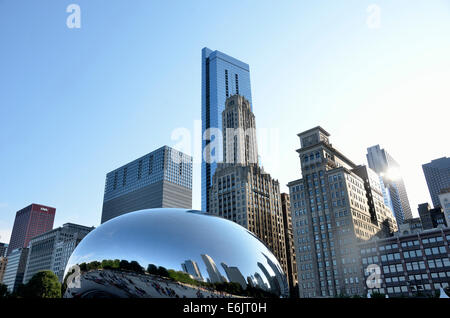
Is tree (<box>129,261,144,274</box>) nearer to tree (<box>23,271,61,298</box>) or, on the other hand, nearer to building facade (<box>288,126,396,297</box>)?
tree (<box>23,271,61,298</box>)

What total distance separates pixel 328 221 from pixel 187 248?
91466 millimetres

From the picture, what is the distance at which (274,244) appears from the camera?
118 meters

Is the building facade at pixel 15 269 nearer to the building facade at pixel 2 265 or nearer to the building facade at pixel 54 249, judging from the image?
the building facade at pixel 2 265

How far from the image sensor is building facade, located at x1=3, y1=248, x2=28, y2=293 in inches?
6850

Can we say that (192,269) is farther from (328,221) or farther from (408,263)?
(328,221)

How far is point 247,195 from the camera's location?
116 metres

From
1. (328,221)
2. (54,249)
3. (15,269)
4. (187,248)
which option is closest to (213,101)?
(54,249)

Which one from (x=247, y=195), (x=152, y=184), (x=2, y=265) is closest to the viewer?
(x=247, y=195)

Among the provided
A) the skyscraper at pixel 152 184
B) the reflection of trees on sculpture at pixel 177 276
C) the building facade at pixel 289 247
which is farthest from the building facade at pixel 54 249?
the reflection of trees on sculpture at pixel 177 276

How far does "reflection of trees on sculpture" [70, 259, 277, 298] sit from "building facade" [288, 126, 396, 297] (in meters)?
83.9

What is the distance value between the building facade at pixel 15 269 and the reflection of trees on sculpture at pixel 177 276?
202 metres

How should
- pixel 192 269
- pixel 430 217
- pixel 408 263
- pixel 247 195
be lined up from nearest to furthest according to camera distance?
pixel 192 269, pixel 408 263, pixel 247 195, pixel 430 217

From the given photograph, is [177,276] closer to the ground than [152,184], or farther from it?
closer to the ground
